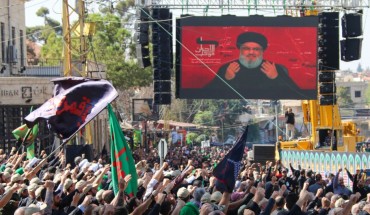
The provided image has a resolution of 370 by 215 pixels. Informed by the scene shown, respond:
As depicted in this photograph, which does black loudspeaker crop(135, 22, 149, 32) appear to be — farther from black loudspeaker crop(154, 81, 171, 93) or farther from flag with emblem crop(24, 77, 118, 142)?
flag with emblem crop(24, 77, 118, 142)

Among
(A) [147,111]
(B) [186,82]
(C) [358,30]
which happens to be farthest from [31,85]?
(A) [147,111]

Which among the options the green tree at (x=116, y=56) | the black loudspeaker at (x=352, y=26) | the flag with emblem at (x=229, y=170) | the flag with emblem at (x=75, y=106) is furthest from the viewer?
the green tree at (x=116, y=56)

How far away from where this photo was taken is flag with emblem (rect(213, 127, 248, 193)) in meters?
13.1

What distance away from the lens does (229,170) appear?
1337 cm

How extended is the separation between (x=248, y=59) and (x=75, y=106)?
21.6 meters

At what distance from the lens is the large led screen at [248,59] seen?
3609 centimetres

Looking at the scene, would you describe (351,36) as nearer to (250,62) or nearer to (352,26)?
(352,26)

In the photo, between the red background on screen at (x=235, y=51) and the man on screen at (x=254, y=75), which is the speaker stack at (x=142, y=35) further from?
the man on screen at (x=254, y=75)

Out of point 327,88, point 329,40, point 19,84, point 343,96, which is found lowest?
point 343,96

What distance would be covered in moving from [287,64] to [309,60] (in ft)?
2.43

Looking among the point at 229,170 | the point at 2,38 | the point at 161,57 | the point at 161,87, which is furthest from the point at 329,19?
the point at 229,170

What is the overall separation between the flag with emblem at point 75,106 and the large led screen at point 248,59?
2055cm

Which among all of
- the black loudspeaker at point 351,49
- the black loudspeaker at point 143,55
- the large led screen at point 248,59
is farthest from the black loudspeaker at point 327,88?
the black loudspeaker at point 143,55

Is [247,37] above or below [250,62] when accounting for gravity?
above
